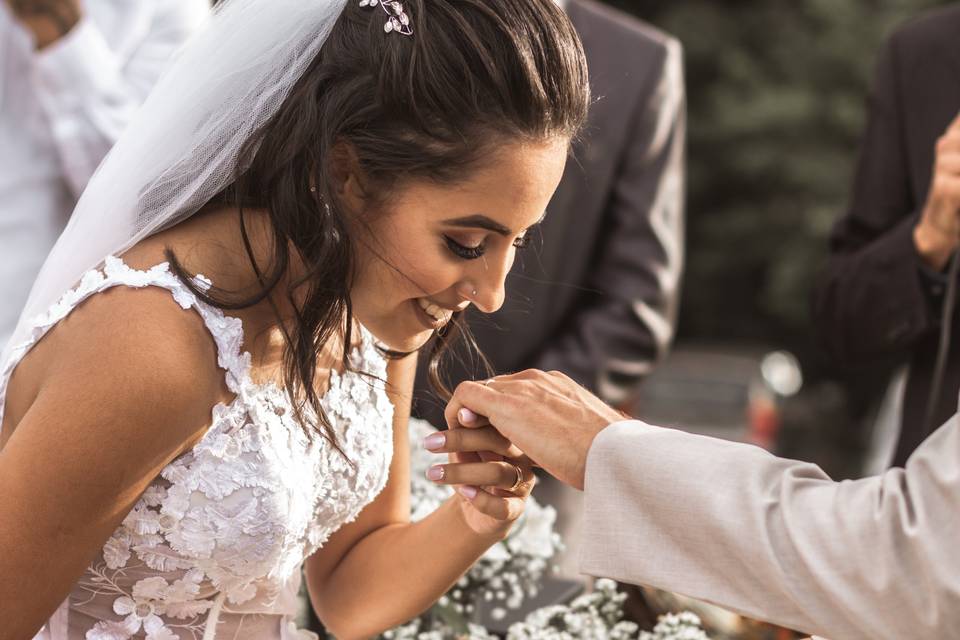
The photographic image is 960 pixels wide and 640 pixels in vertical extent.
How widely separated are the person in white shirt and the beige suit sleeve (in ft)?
6.60

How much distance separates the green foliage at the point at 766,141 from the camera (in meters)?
12.6

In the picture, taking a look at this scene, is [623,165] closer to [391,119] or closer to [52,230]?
[52,230]

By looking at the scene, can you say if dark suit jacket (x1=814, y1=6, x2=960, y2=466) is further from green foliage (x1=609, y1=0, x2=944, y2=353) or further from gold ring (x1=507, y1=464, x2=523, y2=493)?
green foliage (x1=609, y1=0, x2=944, y2=353)

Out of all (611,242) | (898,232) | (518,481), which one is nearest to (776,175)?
(611,242)

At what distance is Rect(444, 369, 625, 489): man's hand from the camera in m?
2.15

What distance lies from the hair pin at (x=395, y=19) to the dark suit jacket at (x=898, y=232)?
171 centimetres

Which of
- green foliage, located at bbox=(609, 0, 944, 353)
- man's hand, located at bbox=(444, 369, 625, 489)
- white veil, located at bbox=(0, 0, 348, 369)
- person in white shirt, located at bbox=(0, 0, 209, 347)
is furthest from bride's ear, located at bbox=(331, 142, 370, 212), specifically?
green foliage, located at bbox=(609, 0, 944, 353)

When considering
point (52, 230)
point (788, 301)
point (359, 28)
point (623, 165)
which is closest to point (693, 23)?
point (788, 301)

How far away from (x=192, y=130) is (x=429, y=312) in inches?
20.8

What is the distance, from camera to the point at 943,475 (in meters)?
1.81

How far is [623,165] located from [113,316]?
2.39 m

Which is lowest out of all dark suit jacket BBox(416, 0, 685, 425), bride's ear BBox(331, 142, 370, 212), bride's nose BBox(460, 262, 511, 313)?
dark suit jacket BBox(416, 0, 685, 425)

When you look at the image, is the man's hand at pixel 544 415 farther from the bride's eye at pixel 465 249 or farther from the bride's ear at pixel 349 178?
the bride's ear at pixel 349 178

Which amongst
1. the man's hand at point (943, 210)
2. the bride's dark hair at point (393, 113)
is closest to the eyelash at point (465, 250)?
the bride's dark hair at point (393, 113)
